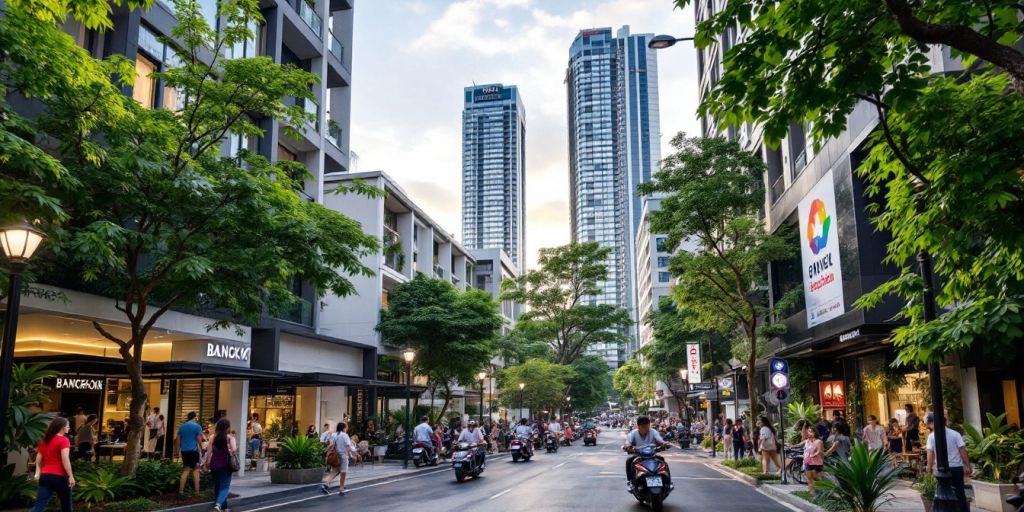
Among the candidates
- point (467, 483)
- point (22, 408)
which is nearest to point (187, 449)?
point (22, 408)

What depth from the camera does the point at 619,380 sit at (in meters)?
97.3

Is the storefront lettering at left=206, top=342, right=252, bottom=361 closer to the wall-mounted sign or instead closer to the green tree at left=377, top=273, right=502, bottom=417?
the green tree at left=377, top=273, right=502, bottom=417

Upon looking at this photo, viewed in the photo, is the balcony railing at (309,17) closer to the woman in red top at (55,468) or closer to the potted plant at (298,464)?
the potted plant at (298,464)

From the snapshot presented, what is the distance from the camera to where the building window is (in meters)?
19.7

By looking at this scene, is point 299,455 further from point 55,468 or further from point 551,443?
point 551,443

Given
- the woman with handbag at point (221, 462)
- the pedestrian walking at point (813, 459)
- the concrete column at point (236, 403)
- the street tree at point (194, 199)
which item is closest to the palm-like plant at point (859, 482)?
the pedestrian walking at point (813, 459)

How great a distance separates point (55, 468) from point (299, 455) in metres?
9.67

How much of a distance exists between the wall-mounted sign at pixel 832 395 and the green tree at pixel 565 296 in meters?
25.5

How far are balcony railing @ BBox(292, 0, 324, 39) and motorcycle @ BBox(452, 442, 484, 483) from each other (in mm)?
19153

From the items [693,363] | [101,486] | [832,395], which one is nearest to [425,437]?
[101,486]

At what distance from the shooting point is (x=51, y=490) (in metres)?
10.1

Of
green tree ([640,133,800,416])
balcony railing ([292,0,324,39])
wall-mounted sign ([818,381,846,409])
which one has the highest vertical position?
balcony railing ([292,0,324,39])

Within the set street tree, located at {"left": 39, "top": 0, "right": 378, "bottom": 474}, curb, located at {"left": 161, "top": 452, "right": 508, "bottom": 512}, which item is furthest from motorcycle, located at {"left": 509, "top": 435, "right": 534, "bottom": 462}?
street tree, located at {"left": 39, "top": 0, "right": 378, "bottom": 474}

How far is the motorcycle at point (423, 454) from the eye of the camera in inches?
1030
